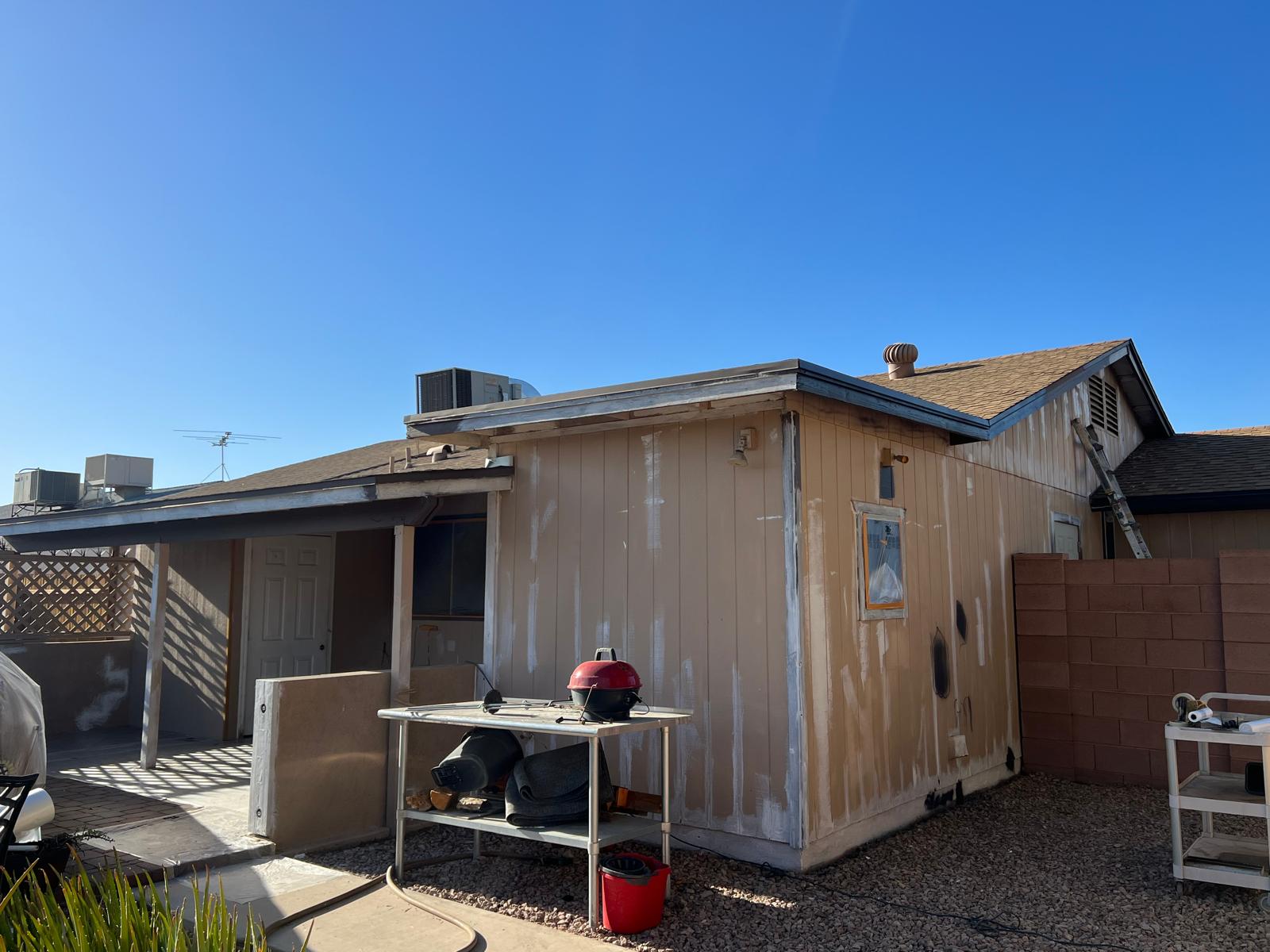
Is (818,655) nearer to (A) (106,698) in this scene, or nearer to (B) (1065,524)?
(B) (1065,524)

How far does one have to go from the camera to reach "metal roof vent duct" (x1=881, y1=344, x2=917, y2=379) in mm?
9688

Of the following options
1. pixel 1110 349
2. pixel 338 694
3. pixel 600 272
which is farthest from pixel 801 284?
pixel 338 694

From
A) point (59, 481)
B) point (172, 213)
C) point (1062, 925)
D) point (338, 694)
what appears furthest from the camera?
point (59, 481)

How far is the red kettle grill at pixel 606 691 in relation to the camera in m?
4.09

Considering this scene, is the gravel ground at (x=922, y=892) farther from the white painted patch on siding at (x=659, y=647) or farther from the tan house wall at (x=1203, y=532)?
the tan house wall at (x=1203, y=532)

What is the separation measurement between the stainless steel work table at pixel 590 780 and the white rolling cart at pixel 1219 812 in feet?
8.03

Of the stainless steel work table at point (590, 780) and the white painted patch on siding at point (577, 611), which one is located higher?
the white painted patch on siding at point (577, 611)

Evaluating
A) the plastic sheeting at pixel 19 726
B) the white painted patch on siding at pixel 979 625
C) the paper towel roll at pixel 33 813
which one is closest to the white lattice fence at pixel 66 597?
the plastic sheeting at pixel 19 726

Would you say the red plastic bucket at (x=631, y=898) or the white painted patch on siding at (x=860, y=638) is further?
the white painted patch on siding at (x=860, y=638)

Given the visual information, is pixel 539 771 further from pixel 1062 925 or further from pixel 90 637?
pixel 90 637

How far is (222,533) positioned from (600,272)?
8.60 meters

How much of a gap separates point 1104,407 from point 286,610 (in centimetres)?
952

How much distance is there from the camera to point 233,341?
14.3 meters

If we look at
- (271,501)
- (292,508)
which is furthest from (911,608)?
(271,501)
